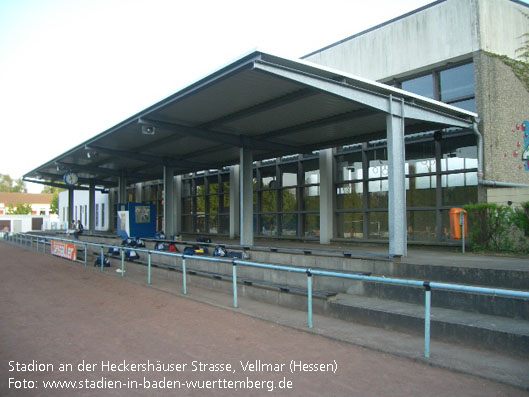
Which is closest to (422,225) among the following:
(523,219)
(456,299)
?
(523,219)

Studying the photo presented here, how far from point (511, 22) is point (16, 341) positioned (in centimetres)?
1631

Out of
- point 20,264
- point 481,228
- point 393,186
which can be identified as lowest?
point 20,264

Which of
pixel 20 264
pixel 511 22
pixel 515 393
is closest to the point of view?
pixel 515 393

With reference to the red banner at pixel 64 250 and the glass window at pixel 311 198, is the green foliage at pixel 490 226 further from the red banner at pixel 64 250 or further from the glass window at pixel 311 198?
the red banner at pixel 64 250

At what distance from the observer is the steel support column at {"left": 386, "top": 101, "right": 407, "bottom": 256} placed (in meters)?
10.0

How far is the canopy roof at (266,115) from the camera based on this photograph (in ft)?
32.2

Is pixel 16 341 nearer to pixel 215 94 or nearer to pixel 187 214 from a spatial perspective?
pixel 215 94

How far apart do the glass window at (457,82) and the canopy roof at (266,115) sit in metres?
1.56

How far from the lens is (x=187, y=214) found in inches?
1160

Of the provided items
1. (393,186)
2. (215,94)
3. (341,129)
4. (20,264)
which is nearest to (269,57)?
(215,94)

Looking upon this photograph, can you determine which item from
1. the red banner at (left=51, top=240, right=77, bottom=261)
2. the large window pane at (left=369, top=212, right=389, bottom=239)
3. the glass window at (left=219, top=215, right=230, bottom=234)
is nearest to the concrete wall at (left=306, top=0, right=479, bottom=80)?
the large window pane at (left=369, top=212, right=389, bottom=239)

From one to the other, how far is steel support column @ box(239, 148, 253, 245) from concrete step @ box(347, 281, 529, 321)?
7498 millimetres

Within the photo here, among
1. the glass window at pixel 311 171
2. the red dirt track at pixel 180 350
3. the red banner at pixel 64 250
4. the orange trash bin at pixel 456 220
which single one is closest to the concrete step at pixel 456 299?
the red dirt track at pixel 180 350

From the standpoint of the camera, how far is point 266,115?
13.4 meters
